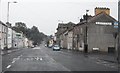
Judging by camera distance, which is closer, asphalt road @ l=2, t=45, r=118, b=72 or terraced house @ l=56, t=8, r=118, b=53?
asphalt road @ l=2, t=45, r=118, b=72

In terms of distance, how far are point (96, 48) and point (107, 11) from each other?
43.5ft

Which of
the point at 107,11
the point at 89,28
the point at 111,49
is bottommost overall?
the point at 111,49

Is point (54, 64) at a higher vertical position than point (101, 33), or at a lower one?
lower

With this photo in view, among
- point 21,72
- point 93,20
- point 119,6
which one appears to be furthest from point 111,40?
point 119,6

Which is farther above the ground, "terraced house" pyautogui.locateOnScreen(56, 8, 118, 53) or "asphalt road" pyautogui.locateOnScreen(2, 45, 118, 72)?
"terraced house" pyautogui.locateOnScreen(56, 8, 118, 53)

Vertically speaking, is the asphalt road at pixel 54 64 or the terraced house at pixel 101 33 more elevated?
the terraced house at pixel 101 33

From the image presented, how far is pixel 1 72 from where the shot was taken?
1522 cm

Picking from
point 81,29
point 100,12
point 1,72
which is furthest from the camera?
point 81,29

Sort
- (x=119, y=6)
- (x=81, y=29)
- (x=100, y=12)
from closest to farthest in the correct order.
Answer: (x=119, y=6), (x=100, y=12), (x=81, y=29)

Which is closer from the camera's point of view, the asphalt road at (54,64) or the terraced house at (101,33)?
the asphalt road at (54,64)

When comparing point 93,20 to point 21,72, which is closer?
point 21,72

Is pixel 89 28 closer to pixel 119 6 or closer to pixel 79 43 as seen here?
pixel 79 43

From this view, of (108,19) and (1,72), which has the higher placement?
(108,19)

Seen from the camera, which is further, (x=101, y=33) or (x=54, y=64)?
(x=101, y=33)
